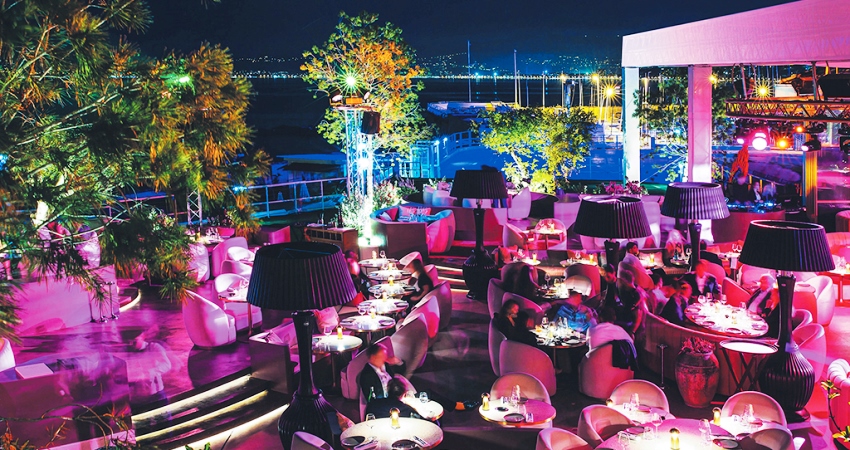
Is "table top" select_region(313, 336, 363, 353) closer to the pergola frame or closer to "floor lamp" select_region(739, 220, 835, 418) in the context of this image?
"floor lamp" select_region(739, 220, 835, 418)

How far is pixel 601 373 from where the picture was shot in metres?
7.26

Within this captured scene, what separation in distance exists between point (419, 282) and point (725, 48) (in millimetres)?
5256

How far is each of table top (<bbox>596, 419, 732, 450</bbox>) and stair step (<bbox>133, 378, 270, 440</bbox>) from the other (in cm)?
356

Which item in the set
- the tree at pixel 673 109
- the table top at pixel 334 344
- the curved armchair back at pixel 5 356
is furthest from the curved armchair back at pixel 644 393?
the tree at pixel 673 109

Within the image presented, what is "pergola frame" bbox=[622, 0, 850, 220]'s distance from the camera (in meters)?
8.02

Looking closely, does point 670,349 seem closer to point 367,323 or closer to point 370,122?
point 367,323

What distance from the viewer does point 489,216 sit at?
14.2m

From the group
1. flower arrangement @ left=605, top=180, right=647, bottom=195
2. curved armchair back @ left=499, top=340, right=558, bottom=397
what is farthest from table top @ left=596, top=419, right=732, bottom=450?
flower arrangement @ left=605, top=180, right=647, bottom=195

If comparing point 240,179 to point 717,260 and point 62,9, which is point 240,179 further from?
point 717,260

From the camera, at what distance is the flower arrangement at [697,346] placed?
23.0ft

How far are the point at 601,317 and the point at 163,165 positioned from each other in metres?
5.07

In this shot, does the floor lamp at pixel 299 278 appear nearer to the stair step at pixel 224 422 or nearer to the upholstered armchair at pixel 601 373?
the stair step at pixel 224 422

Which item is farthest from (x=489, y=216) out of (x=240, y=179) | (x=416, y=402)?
(x=240, y=179)

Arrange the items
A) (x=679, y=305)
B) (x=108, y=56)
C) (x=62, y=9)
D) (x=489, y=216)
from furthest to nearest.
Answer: (x=489, y=216) → (x=679, y=305) → (x=108, y=56) → (x=62, y=9)
